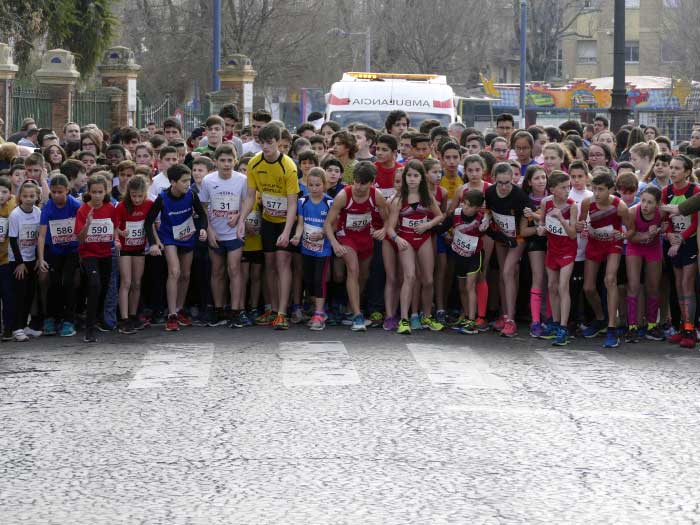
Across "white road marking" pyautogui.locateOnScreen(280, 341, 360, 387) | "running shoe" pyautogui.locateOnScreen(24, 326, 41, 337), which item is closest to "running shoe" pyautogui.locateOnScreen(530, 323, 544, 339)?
"white road marking" pyautogui.locateOnScreen(280, 341, 360, 387)

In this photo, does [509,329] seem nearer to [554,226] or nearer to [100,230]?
[554,226]

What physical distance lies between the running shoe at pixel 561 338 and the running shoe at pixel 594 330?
→ 2.00 feet

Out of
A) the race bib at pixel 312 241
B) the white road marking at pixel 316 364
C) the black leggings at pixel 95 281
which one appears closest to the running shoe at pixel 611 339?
the white road marking at pixel 316 364

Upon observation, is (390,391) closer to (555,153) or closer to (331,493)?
(331,493)

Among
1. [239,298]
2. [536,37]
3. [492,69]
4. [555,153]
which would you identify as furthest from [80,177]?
[492,69]

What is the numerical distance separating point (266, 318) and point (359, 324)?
1040mm

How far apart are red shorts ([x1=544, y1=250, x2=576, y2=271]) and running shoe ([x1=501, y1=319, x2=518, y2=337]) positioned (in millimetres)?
645

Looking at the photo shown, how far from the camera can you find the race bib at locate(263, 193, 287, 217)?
516 inches

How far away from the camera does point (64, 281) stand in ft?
41.3

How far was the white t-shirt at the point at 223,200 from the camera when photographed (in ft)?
43.2

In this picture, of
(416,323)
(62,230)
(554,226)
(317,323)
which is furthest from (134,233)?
(554,226)

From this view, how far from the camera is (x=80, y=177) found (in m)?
13.3

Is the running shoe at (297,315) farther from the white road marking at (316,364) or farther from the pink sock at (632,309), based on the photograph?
the pink sock at (632,309)

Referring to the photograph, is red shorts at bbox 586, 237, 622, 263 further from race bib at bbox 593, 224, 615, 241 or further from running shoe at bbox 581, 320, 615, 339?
running shoe at bbox 581, 320, 615, 339
